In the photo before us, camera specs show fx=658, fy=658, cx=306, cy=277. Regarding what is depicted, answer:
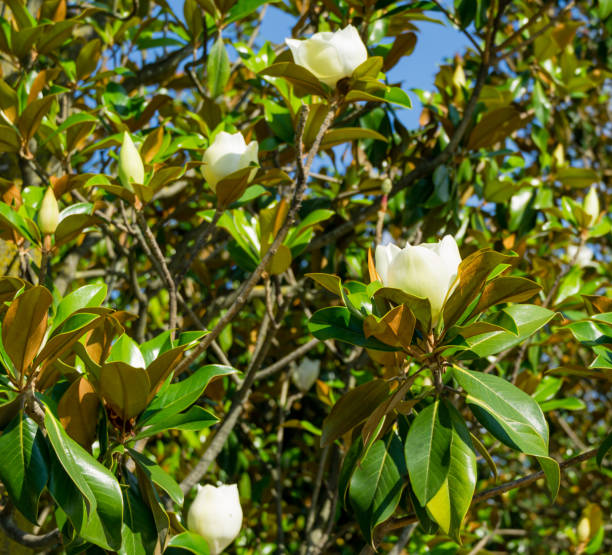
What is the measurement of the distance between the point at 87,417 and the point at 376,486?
0.44 metres

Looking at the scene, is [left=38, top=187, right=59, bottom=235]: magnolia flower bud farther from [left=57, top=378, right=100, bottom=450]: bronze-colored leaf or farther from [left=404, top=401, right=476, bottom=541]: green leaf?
[left=404, top=401, right=476, bottom=541]: green leaf

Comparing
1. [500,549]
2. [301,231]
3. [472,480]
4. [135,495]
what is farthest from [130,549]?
[500,549]

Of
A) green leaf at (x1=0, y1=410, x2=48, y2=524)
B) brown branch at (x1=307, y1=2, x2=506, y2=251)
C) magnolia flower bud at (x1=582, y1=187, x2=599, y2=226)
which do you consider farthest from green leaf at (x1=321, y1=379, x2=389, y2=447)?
magnolia flower bud at (x1=582, y1=187, x2=599, y2=226)

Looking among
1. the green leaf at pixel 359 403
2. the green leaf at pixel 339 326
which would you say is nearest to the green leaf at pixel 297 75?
the green leaf at pixel 339 326

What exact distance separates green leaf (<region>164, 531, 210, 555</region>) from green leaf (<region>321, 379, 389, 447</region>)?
0.27 m

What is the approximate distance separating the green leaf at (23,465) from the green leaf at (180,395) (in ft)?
0.55

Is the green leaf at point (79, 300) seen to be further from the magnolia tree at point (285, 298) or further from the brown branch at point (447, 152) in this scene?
the brown branch at point (447, 152)

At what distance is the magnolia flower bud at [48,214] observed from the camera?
4.13 feet

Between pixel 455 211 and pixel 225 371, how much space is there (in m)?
1.11

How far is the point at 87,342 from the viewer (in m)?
1.05

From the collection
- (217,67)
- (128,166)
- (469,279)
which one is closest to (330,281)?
(469,279)

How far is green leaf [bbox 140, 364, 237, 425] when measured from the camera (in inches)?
39.2

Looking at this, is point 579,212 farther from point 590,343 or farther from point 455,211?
point 590,343

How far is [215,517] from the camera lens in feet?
3.90
